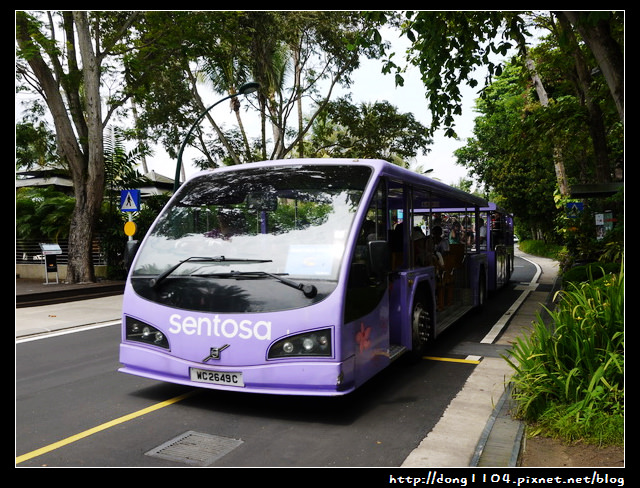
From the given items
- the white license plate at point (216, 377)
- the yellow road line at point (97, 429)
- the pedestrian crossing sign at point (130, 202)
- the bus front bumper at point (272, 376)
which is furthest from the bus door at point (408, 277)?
the pedestrian crossing sign at point (130, 202)

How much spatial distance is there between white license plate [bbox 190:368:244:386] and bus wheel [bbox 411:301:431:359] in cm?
262

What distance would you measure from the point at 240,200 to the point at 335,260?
135 cm

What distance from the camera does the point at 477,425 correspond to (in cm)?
501

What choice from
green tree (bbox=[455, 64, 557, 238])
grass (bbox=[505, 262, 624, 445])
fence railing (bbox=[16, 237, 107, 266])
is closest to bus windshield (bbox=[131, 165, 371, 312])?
grass (bbox=[505, 262, 624, 445])

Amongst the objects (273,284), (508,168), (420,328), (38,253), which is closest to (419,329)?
(420,328)

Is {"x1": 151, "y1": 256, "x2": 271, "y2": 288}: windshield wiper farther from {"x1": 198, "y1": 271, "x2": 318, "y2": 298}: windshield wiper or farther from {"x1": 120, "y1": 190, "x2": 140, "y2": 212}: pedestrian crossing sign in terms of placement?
{"x1": 120, "y1": 190, "x2": 140, "y2": 212}: pedestrian crossing sign

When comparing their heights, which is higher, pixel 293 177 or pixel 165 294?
pixel 293 177

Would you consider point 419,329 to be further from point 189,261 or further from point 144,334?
point 144,334

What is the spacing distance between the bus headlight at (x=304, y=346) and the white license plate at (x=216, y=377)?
14.4 inches

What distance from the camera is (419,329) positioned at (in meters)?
7.33

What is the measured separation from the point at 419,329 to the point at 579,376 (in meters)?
2.64

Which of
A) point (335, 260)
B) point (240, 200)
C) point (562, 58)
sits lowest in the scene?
point (335, 260)
